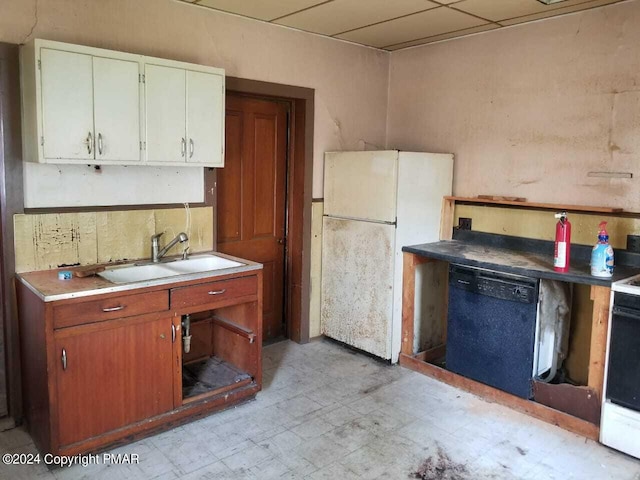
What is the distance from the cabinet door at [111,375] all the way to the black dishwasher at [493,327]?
6.29 feet

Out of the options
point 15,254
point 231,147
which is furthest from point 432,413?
point 15,254

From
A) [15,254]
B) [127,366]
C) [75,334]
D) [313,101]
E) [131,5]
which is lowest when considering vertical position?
[127,366]

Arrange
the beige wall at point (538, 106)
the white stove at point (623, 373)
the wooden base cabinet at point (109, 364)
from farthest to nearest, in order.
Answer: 1. the beige wall at point (538, 106)
2. the white stove at point (623, 373)
3. the wooden base cabinet at point (109, 364)

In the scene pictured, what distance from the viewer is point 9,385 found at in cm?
299

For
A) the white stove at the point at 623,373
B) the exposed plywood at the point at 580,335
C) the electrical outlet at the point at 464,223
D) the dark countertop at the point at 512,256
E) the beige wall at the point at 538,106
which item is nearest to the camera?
the white stove at the point at 623,373

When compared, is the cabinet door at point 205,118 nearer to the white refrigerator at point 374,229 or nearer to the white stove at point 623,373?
the white refrigerator at point 374,229

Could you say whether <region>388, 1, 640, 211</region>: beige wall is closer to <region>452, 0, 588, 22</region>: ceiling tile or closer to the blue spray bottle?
<region>452, 0, 588, 22</region>: ceiling tile

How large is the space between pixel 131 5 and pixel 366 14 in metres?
1.51

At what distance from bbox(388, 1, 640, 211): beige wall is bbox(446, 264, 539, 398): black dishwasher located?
2.65 feet

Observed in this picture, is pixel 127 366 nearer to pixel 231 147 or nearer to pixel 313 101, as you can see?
pixel 231 147

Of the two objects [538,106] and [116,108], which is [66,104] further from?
[538,106]

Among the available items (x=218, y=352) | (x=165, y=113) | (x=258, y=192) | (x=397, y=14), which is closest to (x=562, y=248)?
(x=397, y=14)

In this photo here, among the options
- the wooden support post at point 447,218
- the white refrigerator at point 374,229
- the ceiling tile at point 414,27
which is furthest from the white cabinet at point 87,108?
the wooden support post at point 447,218

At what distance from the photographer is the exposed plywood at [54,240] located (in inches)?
115
